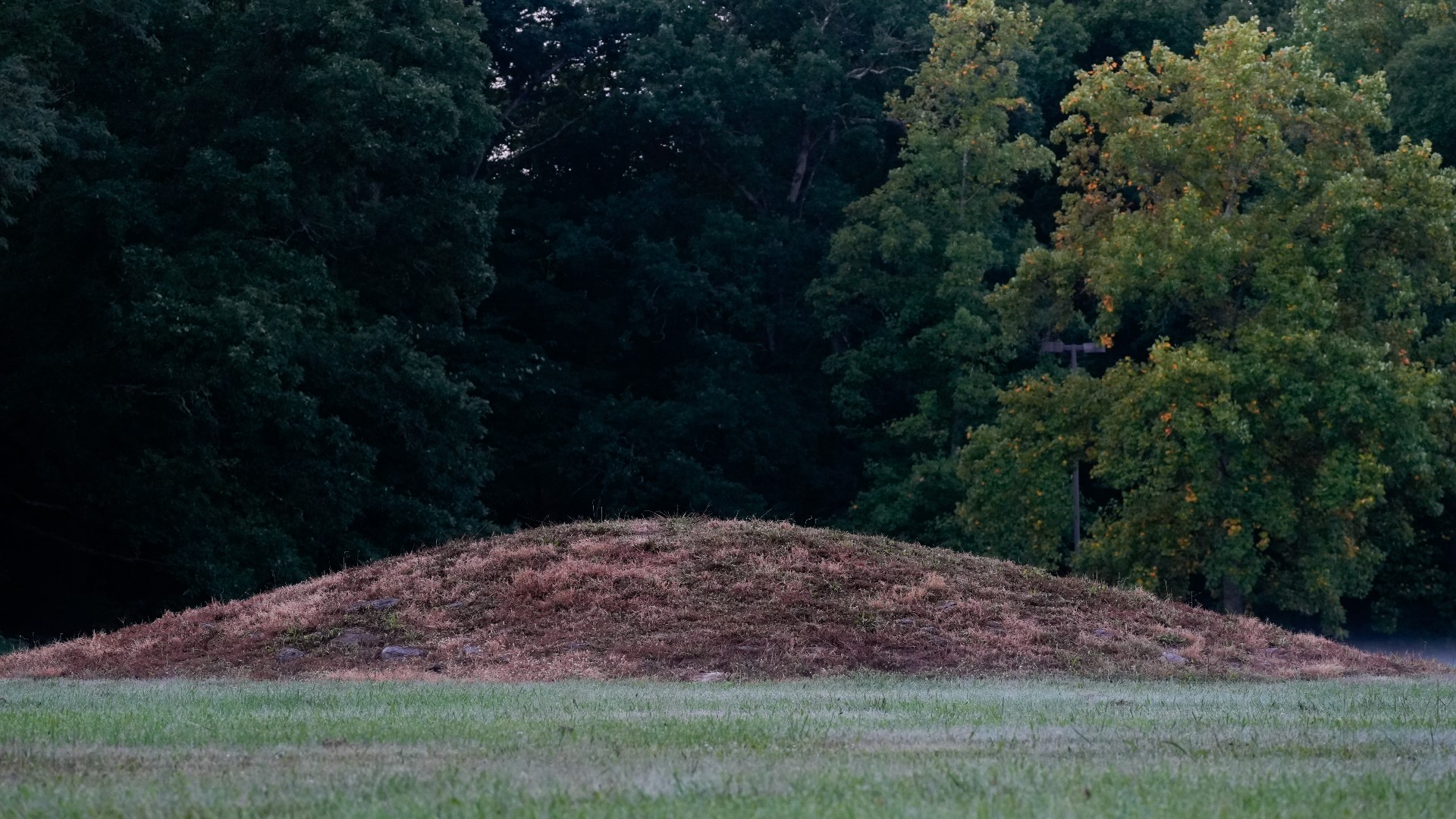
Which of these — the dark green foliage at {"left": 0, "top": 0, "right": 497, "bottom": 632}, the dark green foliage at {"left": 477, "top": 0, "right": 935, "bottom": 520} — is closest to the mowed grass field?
the dark green foliage at {"left": 0, "top": 0, "right": 497, "bottom": 632}

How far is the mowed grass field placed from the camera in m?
5.93

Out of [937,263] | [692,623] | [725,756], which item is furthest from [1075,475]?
[725,756]

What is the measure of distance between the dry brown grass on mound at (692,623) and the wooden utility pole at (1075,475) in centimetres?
1329

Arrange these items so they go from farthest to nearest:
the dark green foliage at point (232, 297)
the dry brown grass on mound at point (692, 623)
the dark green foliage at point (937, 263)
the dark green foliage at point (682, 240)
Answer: the dark green foliage at point (682, 240) < the dark green foliage at point (937, 263) < the dark green foliage at point (232, 297) < the dry brown grass on mound at point (692, 623)

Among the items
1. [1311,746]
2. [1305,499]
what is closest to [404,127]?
[1305,499]

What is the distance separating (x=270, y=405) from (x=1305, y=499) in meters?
18.3

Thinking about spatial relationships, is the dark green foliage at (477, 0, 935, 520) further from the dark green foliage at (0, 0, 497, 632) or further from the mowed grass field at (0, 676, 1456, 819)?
the mowed grass field at (0, 676, 1456, 819)

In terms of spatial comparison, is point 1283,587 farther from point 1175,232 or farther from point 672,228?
point 672,228

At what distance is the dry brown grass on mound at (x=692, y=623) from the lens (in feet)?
54.0

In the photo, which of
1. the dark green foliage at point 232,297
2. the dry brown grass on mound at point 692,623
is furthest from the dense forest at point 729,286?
the dry brown grass on mound at point 692,623

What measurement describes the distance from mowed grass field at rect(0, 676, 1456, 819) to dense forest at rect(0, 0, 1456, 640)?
18572 mm

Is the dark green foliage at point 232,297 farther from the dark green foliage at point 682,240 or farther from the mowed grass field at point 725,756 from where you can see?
the mowed grass field at point 725,756

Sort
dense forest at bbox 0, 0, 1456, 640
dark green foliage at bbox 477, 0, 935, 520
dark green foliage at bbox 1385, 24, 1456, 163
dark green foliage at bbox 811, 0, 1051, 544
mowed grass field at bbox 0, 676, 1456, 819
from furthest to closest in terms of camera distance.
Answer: dark green foliage at bbox 477, 0, 935, 520 → dark green foliage at bbox 811, 0, 1051, 544 → dark green foliage at bbox 1385, 24, 1456, 163 → dense forest at bbox 0, 0, 1456, 640 → mowed grass field at bbox 0, 676, 1456, 819

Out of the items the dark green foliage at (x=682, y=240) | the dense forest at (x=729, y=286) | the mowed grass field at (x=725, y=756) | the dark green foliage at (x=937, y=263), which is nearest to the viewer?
the mowed grass field at (x=725, y=756)
